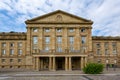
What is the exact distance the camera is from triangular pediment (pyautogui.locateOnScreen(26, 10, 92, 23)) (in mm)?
59278

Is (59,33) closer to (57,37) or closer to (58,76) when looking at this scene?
(57,37)

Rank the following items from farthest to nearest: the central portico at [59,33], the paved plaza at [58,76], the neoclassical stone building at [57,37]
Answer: the central portico at [59,33], the neoclassical stone building at [57,37], the paved plaza at [58,76]

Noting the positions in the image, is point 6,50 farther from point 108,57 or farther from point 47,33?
point 108,57

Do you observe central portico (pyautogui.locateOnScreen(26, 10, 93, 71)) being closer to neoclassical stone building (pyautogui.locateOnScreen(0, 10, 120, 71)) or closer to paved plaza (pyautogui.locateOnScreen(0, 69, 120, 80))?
neoclassical stone building (pyautogui.locateOnScreen(0, 10, 120, 71))

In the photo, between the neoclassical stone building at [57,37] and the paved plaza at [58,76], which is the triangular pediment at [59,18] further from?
the paved plaza at [58,76]

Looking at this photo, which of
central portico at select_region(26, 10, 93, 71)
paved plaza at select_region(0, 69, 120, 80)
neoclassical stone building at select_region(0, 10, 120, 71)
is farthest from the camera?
central portico at select_region(26, 10, 93, 71)

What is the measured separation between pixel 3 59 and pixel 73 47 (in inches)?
1019

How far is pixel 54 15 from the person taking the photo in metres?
59.8

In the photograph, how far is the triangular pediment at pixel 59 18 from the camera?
2334 inches

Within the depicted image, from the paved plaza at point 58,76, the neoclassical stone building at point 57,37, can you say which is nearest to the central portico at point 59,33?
the neoclassical stone building at point 57,37

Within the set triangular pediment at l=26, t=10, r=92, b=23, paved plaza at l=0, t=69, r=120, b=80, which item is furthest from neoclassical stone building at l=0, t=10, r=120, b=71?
paved plaza at l=0, t=69, r=120, b=80

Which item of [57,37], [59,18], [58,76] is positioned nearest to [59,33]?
[57,37]

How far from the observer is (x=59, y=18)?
5997 cm

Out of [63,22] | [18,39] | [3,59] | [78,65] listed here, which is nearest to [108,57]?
[78,65]
